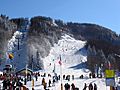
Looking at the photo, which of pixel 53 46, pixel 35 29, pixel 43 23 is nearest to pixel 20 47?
pixel 53 46

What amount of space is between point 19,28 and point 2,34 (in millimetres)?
25087

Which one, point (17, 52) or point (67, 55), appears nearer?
point (17, 52)

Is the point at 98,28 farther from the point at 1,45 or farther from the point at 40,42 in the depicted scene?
the point at 1,45

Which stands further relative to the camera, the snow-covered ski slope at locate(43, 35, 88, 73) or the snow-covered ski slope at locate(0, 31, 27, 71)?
the snow-covered ski slope at locate(0, 31, 27, 71)

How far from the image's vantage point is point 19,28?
142750 millimetres

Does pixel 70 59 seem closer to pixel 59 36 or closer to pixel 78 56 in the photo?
pixel 78 56

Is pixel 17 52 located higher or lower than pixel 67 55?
higher

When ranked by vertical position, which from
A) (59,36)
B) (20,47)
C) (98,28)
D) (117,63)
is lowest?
(117,63)

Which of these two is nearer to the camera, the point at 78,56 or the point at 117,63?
the point at 117,63

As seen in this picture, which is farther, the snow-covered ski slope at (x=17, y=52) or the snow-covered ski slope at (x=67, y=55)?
the snow-covered ski slope at (x=17, y=52)

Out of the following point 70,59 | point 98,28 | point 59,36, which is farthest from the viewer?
point 98,28

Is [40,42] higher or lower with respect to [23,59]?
higher

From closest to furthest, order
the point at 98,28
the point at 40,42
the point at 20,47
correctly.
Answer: the point at 20,47 → the point at 40,42 → the point at 98,28

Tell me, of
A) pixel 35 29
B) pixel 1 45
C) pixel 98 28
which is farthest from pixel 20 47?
pixel 98 28
